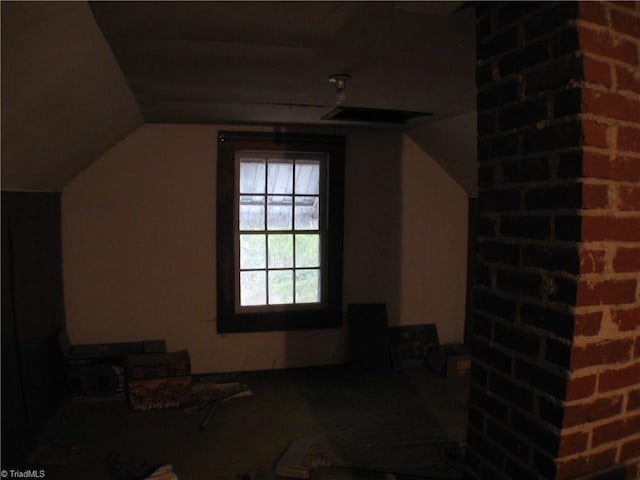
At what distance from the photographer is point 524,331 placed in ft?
3.84

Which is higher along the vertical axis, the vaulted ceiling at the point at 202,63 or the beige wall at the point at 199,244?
Answer: the vaulted ceiling at the point at 202,63

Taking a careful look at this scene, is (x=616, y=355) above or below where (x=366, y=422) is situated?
above

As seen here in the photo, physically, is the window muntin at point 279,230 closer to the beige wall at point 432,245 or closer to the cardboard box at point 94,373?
the beige wall at point 432,245

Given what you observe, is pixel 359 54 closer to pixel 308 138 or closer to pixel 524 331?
pixel 524 331

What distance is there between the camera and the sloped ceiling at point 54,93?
1.45m

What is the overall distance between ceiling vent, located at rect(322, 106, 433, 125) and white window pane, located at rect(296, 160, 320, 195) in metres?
0.61

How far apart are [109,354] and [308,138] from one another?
2413 millimetres

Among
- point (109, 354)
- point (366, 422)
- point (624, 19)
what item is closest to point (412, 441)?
point (366, 422)

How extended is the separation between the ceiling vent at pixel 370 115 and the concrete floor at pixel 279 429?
2.22 meters

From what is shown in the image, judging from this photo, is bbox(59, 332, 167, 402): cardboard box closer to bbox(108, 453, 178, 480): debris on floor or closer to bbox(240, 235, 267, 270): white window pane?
bbox(108, 453, 178, 480): debris on floor

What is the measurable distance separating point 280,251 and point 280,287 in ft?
1.09

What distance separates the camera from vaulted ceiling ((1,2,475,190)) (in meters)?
1.53

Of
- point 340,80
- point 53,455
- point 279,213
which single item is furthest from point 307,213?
point 53,455

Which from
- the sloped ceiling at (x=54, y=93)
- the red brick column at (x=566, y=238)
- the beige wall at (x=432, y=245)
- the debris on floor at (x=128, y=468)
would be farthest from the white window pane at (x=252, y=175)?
the red brick column at (x=566, y=238)
